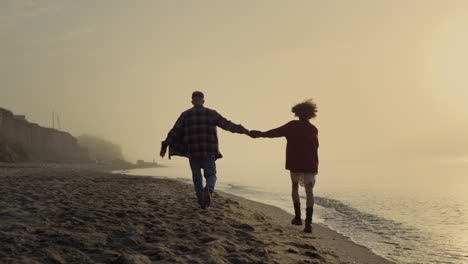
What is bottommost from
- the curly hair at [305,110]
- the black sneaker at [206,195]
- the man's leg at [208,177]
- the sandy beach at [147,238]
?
the sandy beach at [147,238]

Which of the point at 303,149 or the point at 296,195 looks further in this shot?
the point at 296,195

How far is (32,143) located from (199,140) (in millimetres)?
63115

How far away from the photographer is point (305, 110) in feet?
26.0

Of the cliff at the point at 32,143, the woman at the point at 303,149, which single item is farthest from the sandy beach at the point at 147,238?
the cliff at the point at 32,143

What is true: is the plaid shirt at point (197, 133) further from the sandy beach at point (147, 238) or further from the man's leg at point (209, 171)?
the sandy beach at point (147, 238)

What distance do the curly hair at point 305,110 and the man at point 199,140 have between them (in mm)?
1428

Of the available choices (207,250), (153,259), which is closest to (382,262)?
(207,250)

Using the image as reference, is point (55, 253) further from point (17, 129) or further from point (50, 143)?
point (50, 143)

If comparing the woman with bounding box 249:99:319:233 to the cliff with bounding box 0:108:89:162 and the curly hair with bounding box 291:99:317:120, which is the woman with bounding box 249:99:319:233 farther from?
the cliff with bounding box 0:108:89:162

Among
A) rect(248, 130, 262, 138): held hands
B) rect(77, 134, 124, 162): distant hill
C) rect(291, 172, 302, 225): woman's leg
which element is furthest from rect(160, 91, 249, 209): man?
rect(77, 134, 124, 162): distant hill

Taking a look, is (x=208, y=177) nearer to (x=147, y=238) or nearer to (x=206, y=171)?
(x=206, y=171)

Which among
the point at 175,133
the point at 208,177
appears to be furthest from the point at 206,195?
the point at 175,133

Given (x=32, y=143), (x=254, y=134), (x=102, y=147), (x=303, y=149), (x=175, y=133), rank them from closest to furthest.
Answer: (x=303, y=149)
(x=175, y=133)
(x=254, y=134)
(x=32, y=143)
(x=102, y=147)

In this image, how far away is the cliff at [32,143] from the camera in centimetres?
4635
